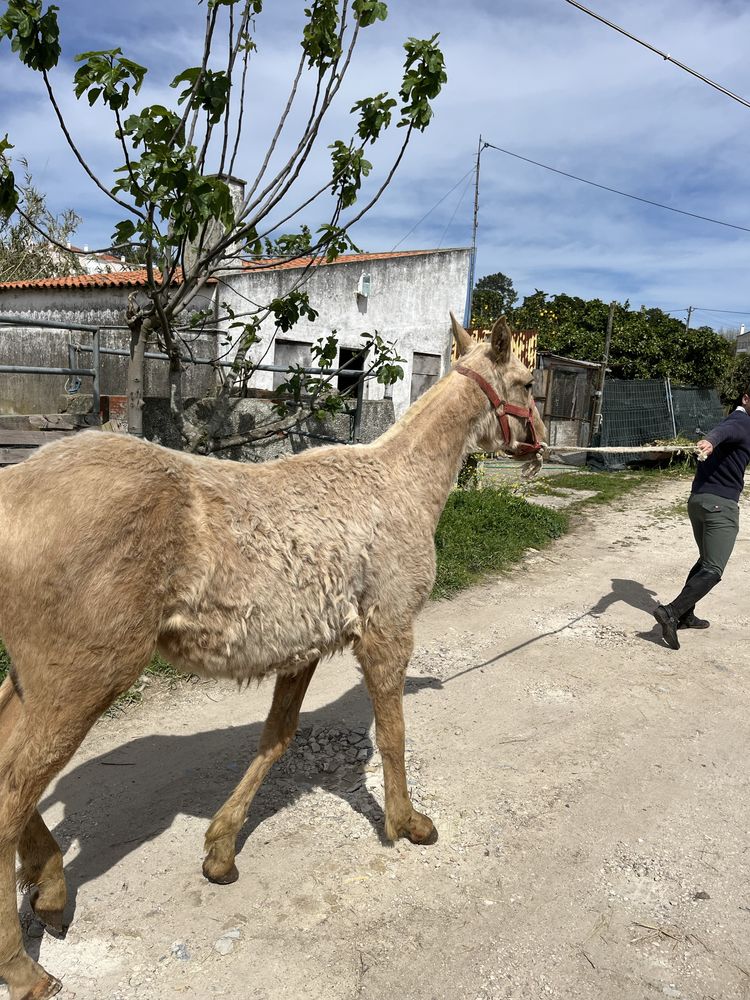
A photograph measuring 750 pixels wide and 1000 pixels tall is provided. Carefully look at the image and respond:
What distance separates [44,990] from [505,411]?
318 centimetres

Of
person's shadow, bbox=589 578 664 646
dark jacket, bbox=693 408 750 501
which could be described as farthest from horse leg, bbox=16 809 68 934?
dark jacket, bbox=693 408 750 501

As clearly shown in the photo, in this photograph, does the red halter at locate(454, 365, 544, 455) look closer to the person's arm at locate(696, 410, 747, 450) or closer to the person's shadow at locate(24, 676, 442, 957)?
the person's shadow at locate(24, 676, 442, 957)

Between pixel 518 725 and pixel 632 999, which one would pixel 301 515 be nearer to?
pixel 632 999

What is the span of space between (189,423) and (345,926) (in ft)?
19.0

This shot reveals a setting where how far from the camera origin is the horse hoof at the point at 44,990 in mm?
2209

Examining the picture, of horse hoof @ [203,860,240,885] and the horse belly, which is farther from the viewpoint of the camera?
horse hoof @ [203,860,240,885]

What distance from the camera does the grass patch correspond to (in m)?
7.20

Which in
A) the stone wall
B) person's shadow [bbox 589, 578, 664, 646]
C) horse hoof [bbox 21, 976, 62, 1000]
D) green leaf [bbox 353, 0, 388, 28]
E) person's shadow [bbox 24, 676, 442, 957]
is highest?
green leaf [bbox 353, 0, 388, 28]

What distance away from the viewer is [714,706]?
4.61 m

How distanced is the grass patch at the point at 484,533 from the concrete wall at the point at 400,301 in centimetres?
670

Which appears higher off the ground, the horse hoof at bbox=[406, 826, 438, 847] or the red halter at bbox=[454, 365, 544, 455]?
the red halter at bbox=[454, 365, 544, 455]

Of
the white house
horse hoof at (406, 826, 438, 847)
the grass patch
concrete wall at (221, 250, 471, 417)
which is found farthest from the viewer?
concrete wall at (221, 250, 471, 417)

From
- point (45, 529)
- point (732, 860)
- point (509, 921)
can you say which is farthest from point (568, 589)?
point (45, 529)

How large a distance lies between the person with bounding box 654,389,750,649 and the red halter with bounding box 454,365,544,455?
105 inches
